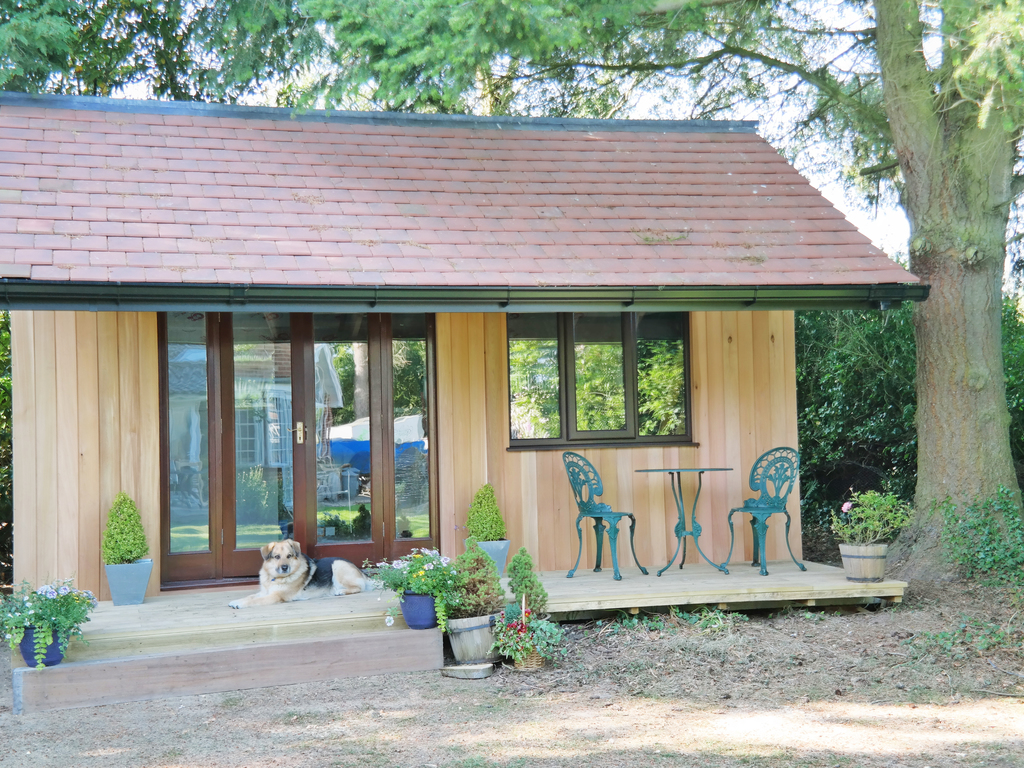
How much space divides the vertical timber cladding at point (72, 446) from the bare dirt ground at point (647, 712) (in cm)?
86

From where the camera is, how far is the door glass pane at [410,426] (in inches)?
296

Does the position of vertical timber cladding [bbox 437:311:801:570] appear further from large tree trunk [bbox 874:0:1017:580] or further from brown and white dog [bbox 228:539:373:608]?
large tree trunk [bbox 874:0:1017:580]

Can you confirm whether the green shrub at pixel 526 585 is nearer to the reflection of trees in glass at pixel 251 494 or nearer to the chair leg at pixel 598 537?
the chair leg at pixel 598 537

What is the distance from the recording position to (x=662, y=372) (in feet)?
26.1

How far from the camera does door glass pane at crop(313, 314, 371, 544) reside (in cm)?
735

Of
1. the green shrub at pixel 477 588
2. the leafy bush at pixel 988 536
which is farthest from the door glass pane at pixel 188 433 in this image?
the leafy bush at pixel 988 536

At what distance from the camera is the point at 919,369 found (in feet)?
26.2

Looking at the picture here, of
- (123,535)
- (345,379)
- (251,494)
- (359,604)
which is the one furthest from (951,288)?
(123,535)

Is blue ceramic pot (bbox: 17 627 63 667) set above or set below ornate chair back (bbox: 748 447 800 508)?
below

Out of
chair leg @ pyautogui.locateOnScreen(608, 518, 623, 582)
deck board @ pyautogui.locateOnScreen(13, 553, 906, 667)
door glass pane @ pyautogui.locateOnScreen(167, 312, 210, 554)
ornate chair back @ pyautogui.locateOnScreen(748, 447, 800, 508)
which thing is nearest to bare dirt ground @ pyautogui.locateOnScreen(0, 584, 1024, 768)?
deck board @ pyautogui.locateOnScreen(13, 553, 906, 667)

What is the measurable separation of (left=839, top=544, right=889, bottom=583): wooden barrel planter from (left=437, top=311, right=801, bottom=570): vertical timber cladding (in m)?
1.17

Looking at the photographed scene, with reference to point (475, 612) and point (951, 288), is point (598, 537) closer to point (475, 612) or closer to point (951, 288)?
point (475, 612)

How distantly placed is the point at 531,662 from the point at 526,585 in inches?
18.4

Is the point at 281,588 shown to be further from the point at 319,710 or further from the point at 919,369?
the point at 919,369
